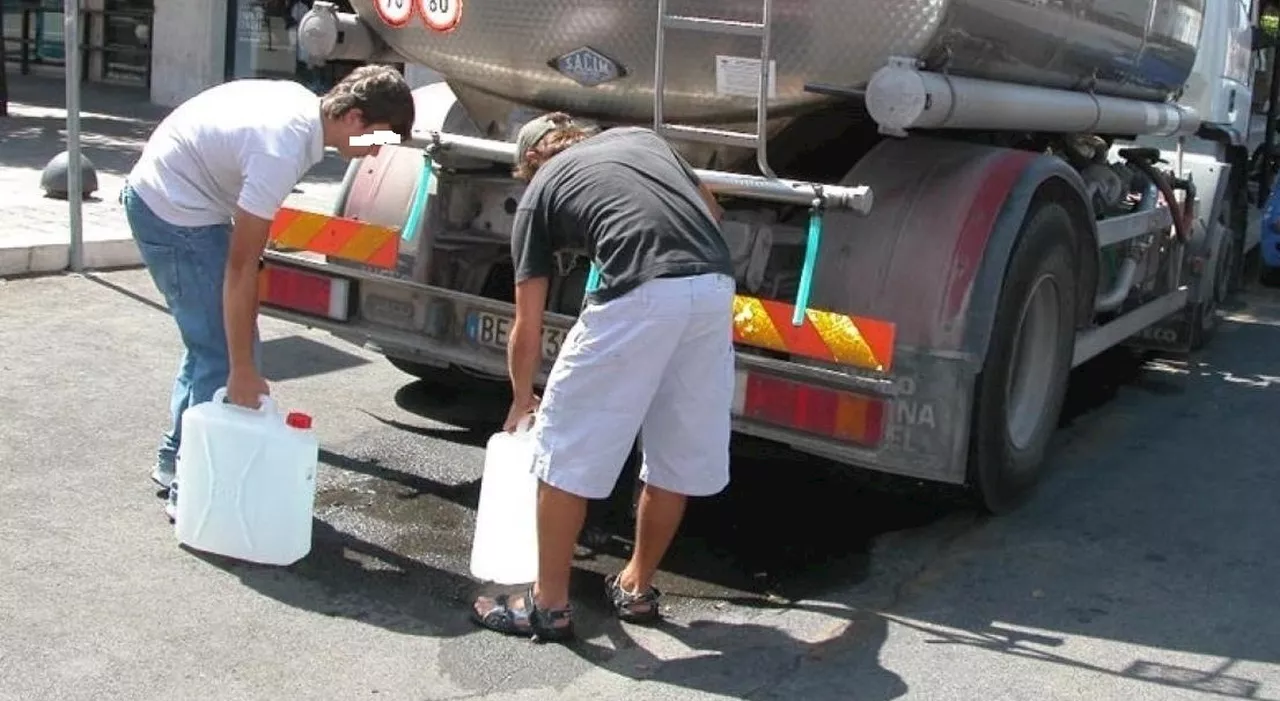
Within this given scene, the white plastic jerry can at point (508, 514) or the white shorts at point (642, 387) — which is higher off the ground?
the white shorts at point (642, 387)

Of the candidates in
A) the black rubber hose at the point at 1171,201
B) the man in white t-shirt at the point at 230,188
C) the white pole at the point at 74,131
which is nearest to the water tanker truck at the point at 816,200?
the man in white t-shirt at the point at 230,188

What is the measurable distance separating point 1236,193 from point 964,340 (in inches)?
271

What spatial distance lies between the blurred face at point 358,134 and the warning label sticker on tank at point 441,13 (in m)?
1.10

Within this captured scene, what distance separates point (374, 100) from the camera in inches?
183

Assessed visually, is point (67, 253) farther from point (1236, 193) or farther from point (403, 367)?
point (1236, 193)

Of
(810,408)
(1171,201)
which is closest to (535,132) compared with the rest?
(810,408)

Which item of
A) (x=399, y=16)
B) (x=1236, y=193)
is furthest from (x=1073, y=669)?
(x=1236, y=193)

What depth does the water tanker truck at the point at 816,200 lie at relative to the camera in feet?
15.9

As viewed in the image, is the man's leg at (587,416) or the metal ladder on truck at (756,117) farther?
the metal ladder on truck at (756,117)

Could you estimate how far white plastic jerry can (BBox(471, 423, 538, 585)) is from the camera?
4.52 metres

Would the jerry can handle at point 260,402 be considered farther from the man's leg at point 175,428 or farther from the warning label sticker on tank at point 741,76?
the warning label sticker on tank at point 741,76

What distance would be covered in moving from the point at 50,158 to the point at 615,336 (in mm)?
9931

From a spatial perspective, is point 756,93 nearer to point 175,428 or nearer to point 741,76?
point 741,76

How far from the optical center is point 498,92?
595cm
